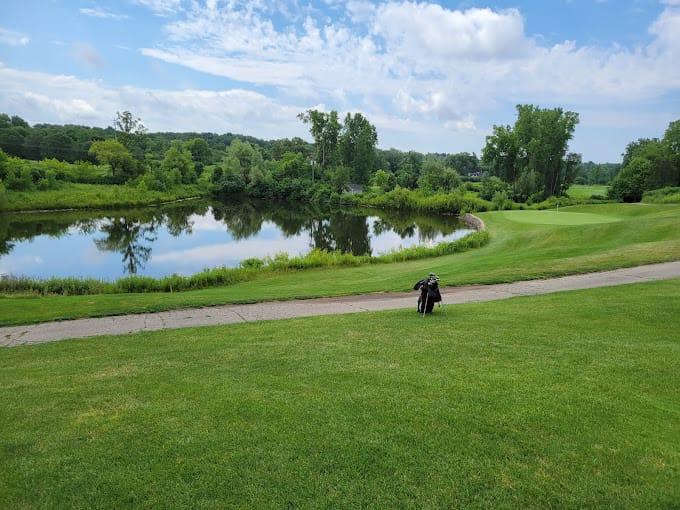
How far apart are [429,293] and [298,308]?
441cm

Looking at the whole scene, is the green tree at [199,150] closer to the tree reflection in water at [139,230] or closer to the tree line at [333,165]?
the tree line at [333,165]

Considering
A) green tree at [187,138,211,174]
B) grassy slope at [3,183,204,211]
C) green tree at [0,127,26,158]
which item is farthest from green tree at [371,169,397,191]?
green tree at [0,127,26,158]

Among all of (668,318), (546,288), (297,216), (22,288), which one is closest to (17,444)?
(668,318)

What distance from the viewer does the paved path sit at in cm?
1170

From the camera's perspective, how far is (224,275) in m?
22.8

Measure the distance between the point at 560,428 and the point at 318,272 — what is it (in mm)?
20058

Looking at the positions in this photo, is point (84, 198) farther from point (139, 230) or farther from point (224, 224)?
point (224, 224)

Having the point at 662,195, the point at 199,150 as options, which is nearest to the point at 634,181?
the point at 662,195

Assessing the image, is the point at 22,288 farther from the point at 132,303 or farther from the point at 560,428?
the point at 560,428

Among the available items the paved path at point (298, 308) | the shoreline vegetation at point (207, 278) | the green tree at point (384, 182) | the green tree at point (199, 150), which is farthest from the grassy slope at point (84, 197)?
the paved path at point (298, 308)

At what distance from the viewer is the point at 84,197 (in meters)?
67.2

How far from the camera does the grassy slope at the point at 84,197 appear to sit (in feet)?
195

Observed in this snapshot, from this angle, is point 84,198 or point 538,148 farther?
point 538,148

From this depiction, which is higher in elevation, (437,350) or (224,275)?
(437,350)
